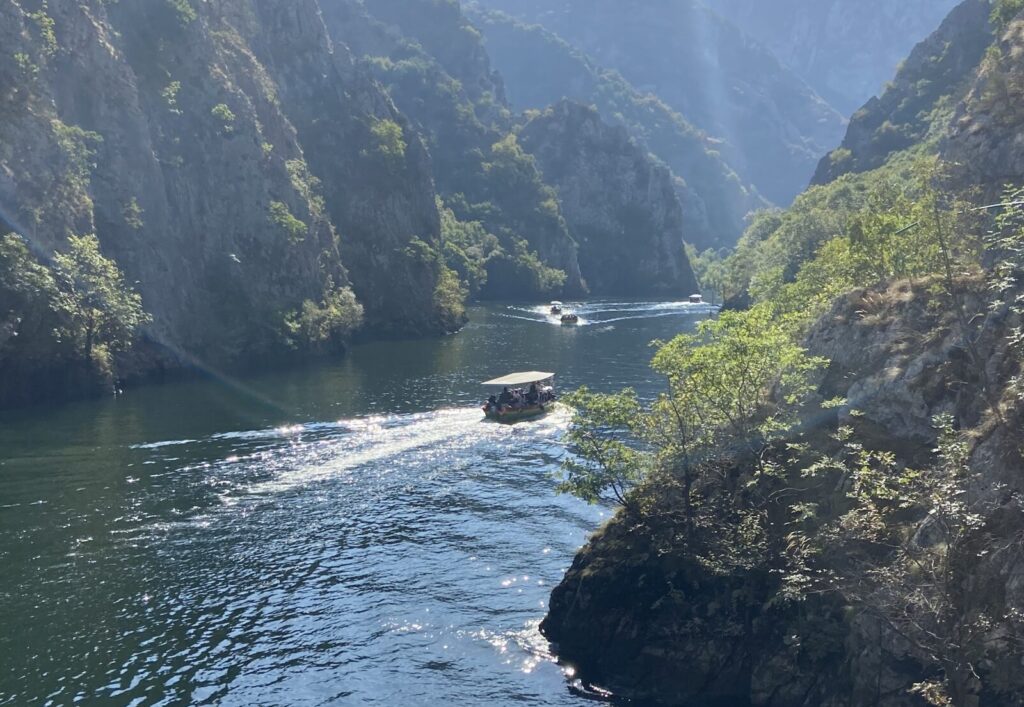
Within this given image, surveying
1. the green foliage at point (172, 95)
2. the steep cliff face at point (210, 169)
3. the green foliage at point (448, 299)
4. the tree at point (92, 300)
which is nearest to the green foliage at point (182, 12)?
the steep cliff face at point (210, 169)

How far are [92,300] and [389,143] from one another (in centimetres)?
9190

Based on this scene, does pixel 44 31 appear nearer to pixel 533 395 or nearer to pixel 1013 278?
pixel 533 395

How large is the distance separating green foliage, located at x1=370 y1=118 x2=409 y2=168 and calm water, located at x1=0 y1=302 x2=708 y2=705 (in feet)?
303

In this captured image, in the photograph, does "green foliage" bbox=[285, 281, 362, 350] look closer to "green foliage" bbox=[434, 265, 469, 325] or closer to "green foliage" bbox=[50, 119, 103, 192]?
"green foliage" bbox=[434, 265, 469, 325]

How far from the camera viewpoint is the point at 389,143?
173 meters

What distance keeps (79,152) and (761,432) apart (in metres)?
90.1

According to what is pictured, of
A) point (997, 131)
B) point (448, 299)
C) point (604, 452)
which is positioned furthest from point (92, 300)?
point (997, 131)

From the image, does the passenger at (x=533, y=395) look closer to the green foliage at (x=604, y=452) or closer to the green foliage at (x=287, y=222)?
the green foliage at (x=604, y=452)

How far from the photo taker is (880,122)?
198 metres

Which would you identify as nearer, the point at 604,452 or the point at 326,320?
the point at 604,452

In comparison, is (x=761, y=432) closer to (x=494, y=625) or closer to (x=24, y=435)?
(x=494, y=625)

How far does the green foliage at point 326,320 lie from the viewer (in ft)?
400

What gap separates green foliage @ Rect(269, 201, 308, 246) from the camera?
127250mm

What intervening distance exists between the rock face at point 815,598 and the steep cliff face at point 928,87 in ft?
469
